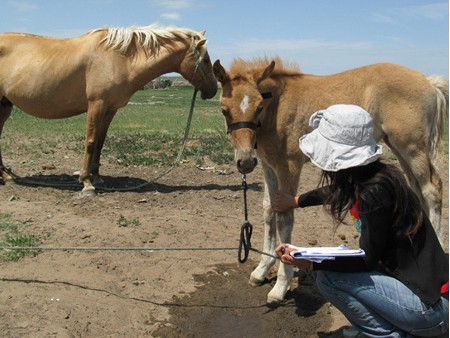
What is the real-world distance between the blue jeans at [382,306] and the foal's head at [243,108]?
1174 millimetres

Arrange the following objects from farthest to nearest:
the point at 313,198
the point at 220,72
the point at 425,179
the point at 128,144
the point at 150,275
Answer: the point at 128,144, the point at 425,179, the point at 150,275, the point at 220,72, the point at 313,198

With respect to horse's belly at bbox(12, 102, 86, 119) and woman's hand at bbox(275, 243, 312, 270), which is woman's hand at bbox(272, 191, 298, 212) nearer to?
woman's hand at bbox(275, 243, 312, 270)

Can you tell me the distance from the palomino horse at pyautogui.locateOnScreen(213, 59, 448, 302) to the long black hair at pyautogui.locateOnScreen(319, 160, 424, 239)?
3.61ft

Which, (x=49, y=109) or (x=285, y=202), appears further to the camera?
(x=49, y=109)

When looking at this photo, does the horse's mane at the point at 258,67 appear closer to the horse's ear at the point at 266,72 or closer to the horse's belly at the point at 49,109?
the horse's ear at the point at 266,72

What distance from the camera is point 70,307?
384 cm

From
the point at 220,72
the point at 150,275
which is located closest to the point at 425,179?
the point at 220,72

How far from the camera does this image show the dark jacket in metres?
2.81

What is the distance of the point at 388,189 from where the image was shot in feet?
9.22

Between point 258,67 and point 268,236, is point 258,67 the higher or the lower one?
the higher one

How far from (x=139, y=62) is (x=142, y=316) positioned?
4.45 metres

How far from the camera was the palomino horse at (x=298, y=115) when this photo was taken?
13.5 ft

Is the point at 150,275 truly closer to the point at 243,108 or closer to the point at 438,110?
the point at 243,108

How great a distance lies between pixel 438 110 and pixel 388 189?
2761 mm
